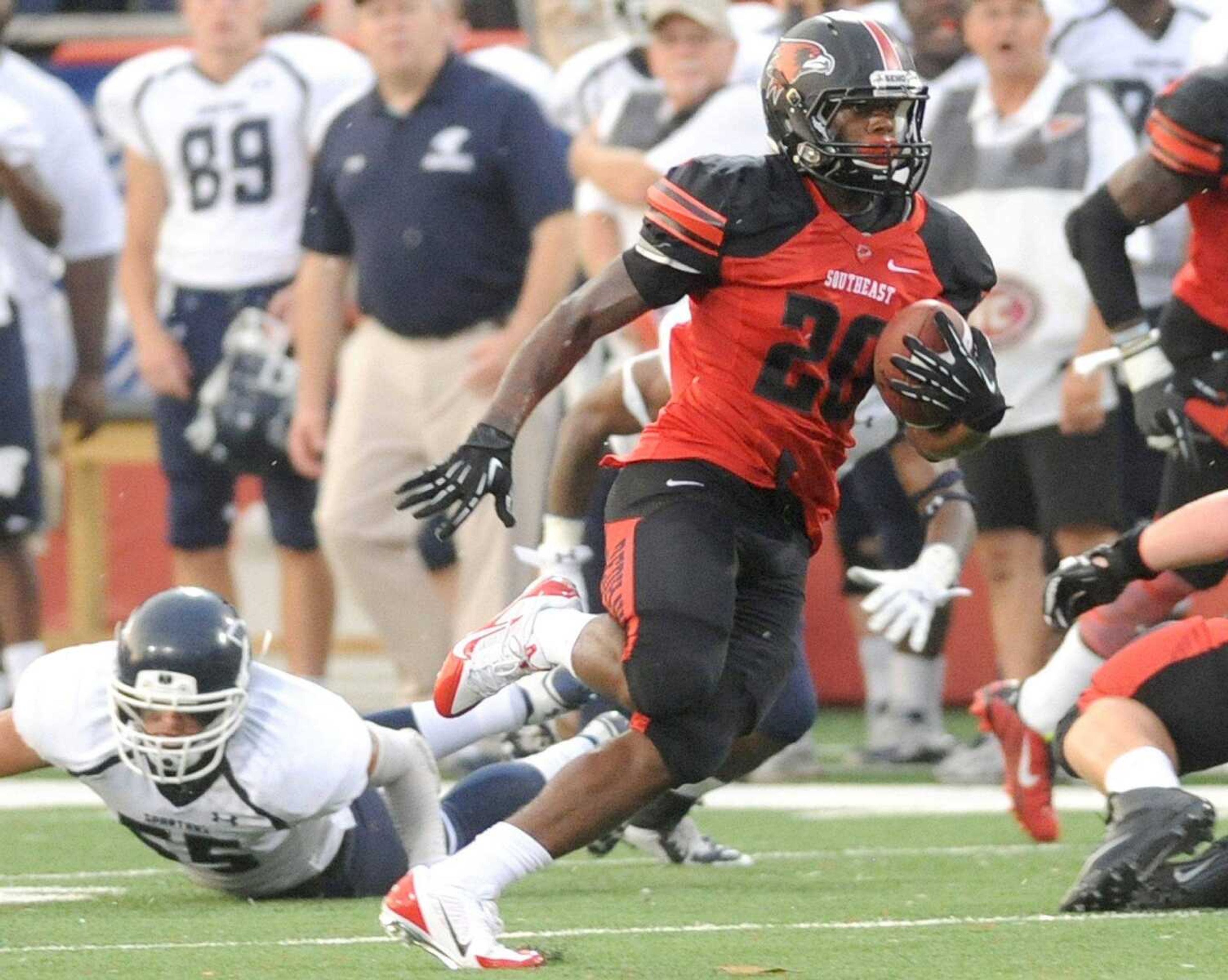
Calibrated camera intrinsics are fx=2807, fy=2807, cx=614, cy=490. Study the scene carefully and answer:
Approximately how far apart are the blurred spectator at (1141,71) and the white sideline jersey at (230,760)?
346 cm

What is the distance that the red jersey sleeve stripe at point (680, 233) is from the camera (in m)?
4.70

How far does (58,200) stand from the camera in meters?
9.13

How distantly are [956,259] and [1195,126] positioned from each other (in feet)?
4.81

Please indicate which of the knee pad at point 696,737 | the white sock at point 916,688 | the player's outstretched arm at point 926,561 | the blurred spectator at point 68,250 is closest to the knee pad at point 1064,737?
the player's outstretched arm at point 926,561

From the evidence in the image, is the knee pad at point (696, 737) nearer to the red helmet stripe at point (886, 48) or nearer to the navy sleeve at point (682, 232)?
the navy sleeve at point (682, 232)

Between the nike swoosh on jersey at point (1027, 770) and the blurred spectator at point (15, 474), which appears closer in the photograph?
the nike swoosh on jersey at point (1027, 770)

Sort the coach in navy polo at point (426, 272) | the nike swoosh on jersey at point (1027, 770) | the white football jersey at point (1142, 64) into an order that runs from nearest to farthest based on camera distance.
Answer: the nike swoosh on jersey at point (1027, 770)
the white football jersey at point (1142, 64)
the coach in navy polo at point (426, 272)

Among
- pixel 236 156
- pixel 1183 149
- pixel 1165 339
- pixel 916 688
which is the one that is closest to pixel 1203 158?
pixel 1183 149

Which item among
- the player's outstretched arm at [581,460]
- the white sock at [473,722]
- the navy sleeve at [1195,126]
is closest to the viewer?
the white sock at [473,722]

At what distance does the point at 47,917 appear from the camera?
5.22m

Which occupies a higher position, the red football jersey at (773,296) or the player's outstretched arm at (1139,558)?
the red football jersey at (773,296)

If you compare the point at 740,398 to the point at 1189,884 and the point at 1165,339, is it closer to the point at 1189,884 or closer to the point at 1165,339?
the point at 1189,884

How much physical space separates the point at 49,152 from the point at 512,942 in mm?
5213

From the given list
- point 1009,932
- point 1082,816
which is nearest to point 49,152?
point 1082,816
